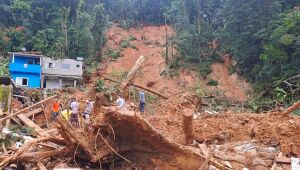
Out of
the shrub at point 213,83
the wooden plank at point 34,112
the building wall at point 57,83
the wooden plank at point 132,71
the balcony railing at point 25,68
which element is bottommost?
the building wall at point 57,83

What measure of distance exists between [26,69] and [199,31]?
17.1 meters

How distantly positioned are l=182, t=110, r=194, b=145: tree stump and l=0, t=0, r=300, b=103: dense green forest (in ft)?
54.3

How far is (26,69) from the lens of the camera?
32.4 meters

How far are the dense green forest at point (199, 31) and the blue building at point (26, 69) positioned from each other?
2830mm

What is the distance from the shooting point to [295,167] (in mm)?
6859

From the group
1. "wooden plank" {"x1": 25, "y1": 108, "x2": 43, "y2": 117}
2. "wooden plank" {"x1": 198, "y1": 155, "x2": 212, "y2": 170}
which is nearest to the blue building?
"wooden plank" {"x1": 25, "y1": 108, "x2": 43, "y2": 117}

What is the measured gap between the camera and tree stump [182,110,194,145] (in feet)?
24.4

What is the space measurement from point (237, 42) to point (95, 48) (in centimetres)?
1564

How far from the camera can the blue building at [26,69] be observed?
32125mm

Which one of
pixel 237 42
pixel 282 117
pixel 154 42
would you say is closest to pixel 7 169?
pixel 282 117

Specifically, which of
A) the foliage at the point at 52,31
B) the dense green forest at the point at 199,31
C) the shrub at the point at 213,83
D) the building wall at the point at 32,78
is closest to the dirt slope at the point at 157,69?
the shrub at the point at 213,83

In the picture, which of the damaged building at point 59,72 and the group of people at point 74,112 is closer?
the group of people at point 74,112

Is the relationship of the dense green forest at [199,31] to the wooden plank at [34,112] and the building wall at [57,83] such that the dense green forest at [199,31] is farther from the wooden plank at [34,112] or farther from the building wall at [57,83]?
the wooden plank at [34,112]

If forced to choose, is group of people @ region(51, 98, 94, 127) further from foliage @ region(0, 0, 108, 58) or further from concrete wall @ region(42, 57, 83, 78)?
foliage @ region(0, 0, 108, 58)
